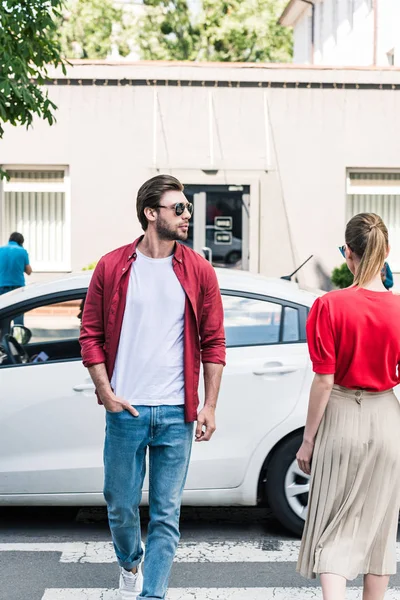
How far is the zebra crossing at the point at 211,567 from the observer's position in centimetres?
471

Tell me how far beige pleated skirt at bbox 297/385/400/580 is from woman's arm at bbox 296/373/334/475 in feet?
0.10

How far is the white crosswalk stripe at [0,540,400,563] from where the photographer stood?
17.2ft

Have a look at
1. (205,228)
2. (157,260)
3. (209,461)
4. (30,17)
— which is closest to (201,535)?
(209,461)

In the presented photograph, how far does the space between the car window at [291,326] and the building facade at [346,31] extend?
17.8 m

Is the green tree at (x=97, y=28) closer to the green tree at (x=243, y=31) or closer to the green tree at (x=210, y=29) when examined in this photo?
the green tree at (x=210, y=29)

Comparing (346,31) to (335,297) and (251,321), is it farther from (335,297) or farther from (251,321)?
(335,297)

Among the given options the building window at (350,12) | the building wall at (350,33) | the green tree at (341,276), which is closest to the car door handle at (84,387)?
the green tree at (341,276)

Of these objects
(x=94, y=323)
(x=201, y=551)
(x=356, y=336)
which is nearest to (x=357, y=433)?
(x=356, y=336)

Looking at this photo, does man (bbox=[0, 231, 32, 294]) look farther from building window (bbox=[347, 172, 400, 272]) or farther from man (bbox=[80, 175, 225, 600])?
man (bbox=[80, 175, 225, 600])

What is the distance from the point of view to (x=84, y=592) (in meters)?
4.71

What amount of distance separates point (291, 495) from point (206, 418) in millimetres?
1656

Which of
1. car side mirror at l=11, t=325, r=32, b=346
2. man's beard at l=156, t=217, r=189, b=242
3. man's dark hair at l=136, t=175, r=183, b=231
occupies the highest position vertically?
Answer: man's dark hair at l=136, t=175, r=183, b=231

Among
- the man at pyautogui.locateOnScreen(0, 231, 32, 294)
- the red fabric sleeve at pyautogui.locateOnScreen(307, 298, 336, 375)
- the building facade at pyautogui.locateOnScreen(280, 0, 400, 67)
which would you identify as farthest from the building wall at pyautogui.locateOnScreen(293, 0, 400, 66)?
the red fabric sleeve at pyautogui.locateOnScreen(307, 298, 336, 375)

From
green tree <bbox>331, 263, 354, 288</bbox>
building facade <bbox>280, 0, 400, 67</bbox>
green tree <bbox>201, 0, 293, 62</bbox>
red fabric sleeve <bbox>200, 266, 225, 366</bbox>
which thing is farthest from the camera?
green tree <bbox>201, 0, 293, 62</bbox>
